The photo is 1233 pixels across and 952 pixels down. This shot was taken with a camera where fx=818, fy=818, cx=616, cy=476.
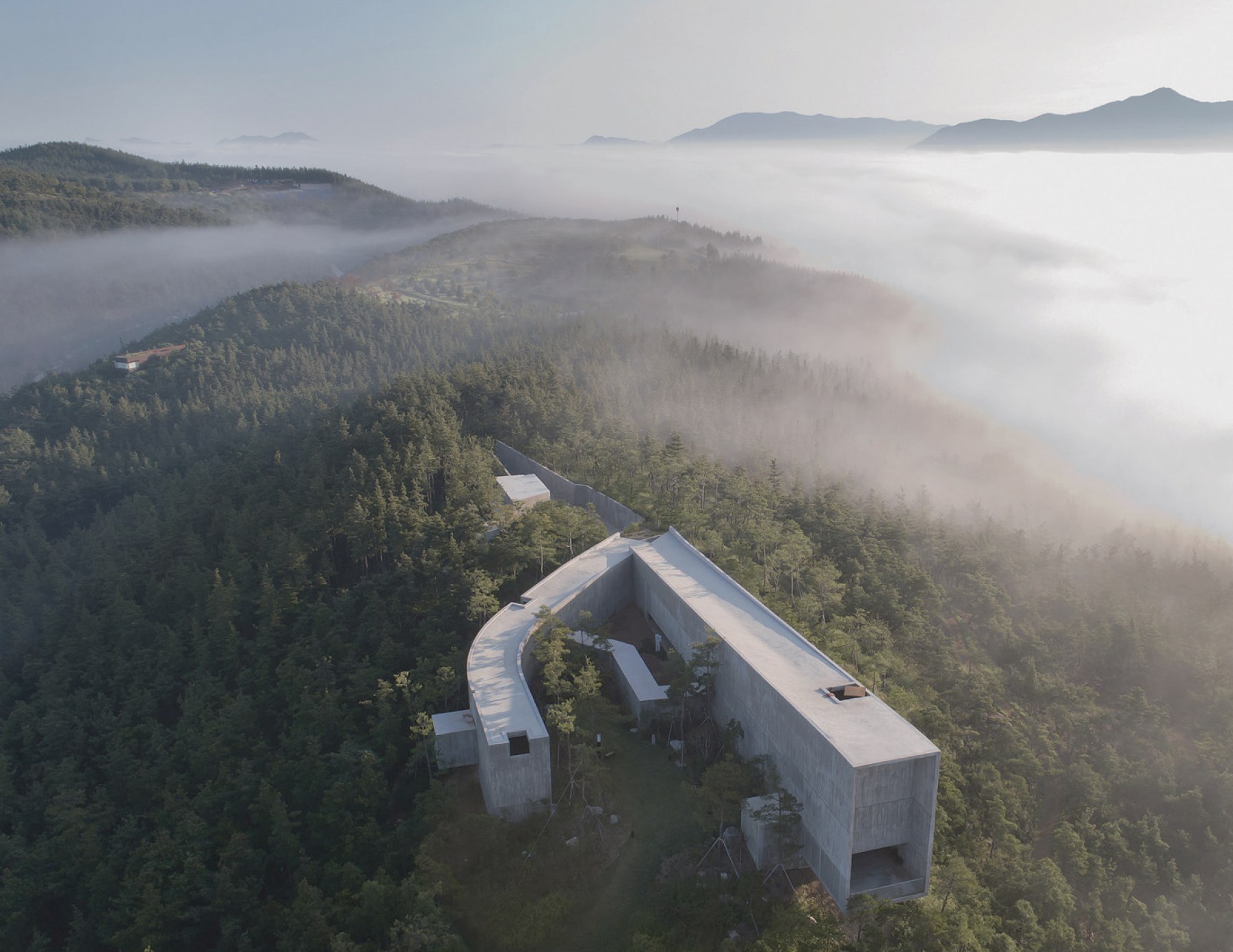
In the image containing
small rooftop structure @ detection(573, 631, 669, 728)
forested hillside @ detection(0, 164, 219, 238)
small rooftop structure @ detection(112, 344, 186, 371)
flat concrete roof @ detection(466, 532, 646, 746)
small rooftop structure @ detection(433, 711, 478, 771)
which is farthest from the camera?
forested hillside @ detection(0, 164, 219, 238)

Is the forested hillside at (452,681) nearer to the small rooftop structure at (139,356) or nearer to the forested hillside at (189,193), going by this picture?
the small rooftop structure at (139,356)

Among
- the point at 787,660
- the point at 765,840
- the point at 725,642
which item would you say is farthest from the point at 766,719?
the point at 765,840

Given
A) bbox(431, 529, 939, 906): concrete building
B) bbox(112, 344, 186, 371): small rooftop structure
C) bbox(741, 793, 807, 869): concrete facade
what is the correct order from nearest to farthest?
bbox(431, 529, 939, 906): concrete building, bbox(741, 793, 807, 869): concrete facade, bbox(112, 344, 186, 371): small rooftop structure

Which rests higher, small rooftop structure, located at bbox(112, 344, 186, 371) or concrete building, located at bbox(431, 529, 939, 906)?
concrete building, located at bbox(431, 529, 939, 906)

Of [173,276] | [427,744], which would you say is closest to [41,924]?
[427,744]

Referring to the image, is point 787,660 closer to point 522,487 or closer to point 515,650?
point 515,650

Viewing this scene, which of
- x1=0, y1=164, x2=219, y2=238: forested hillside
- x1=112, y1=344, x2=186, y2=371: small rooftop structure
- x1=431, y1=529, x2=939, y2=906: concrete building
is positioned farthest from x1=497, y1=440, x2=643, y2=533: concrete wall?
x1=0, y1=164, x2=219, y2=238: forested hillside

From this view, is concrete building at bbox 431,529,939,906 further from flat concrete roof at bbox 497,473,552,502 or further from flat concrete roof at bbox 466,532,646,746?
flat concrete roof at bbox 497,473,552,502
